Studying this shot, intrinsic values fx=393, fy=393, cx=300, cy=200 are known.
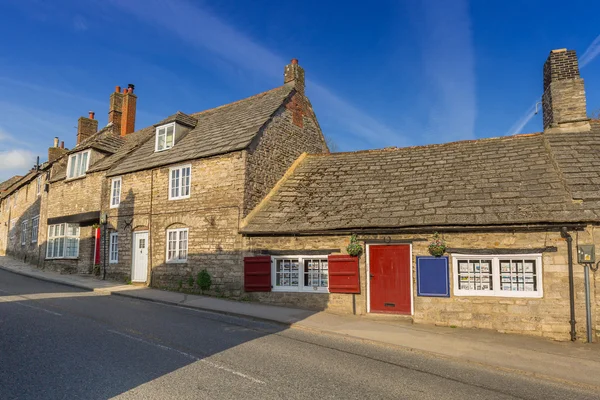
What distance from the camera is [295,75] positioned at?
20438 mm

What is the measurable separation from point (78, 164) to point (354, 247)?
63.4ft

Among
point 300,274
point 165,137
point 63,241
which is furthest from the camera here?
point 63,241

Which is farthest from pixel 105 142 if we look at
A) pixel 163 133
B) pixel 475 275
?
pixel 475 275

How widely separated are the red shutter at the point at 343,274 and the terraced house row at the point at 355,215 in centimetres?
5

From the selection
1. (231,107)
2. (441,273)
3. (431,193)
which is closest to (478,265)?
(441,273)

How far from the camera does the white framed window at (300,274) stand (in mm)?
13539

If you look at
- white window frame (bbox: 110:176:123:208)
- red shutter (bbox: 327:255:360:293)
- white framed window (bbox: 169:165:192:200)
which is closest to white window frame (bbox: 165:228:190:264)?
white framed window (bbox: 169:165:192:200)

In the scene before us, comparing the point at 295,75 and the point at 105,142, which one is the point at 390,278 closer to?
the point at 295,75

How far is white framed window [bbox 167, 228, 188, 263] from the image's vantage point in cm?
1661

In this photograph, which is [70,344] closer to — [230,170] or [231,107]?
[230,170]

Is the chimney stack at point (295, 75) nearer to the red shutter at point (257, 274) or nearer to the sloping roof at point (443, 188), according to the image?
the sloping roof at point (443, 188)

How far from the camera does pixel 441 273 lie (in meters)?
11.5

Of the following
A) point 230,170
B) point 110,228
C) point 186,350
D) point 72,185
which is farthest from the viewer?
point 72,185

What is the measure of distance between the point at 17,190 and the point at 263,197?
98.7 ft
